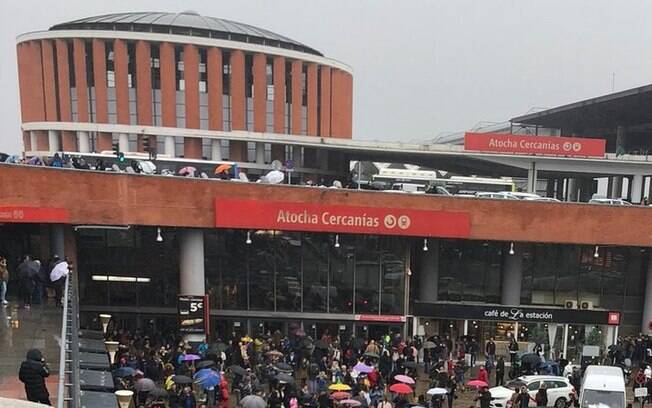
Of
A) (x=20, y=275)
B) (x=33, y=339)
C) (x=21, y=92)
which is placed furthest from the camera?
(x=21, y=92)

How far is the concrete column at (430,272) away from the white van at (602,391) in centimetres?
921

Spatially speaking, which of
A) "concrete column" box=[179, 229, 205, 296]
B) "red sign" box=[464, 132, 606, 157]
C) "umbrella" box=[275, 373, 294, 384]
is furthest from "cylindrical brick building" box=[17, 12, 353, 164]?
"umbrella" box=[275, 373, 294, 384]

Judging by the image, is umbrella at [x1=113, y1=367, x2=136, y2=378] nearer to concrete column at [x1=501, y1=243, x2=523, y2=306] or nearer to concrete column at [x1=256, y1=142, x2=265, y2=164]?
concrete column at [x1=501, y1=243, x2=523, y2=306]

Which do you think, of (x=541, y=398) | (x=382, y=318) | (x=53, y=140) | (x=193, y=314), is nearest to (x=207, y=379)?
(x=193, y=314)

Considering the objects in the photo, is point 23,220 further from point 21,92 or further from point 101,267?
point 21,92

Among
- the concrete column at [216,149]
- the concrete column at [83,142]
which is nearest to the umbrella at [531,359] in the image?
the concrete column at [216,149]

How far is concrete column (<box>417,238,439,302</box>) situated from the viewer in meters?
24.3

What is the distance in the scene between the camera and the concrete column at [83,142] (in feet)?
164

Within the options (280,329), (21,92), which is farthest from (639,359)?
(21,92)

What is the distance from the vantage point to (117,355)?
16422 millimetres

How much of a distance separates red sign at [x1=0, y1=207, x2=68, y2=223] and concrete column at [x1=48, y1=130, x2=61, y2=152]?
3680 cm

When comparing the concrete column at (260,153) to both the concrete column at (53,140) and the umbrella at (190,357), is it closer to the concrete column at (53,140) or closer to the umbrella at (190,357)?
the concrete column at (53,140)

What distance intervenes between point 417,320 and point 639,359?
9.15 m

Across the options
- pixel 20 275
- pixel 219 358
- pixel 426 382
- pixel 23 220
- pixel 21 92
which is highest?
pixel 21 92
